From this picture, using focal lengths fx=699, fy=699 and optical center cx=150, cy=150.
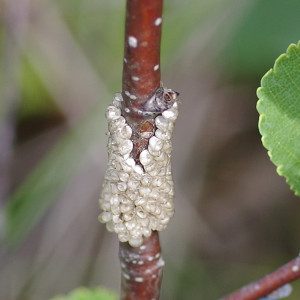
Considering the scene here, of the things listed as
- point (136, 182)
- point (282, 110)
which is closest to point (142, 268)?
point (136, 182)

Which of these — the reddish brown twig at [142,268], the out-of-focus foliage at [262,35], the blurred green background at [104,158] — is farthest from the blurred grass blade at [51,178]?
the reddish brown twig at [142,268]

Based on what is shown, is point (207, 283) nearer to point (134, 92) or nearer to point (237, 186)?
point (237, 186)

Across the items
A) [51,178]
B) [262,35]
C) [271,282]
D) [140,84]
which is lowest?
[271,282]

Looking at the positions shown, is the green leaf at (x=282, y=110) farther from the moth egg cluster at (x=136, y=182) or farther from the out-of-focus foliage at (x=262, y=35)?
the out-of-focus foliage at (x=262, y=35)

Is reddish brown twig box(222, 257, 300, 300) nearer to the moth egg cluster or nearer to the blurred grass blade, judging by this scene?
the moth egg cluster

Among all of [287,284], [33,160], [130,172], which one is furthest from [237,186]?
[130,172]

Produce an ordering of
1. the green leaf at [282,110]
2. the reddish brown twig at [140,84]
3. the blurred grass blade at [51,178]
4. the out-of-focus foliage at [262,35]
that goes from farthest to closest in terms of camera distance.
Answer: the blurred grass blade at [51,178] < the out-of-focus foliage at [262,35] < the green leaf at [282,110] < the reddish brown twig at [140,84]

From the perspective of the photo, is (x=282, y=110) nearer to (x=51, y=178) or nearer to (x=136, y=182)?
(x=136, y=182)
